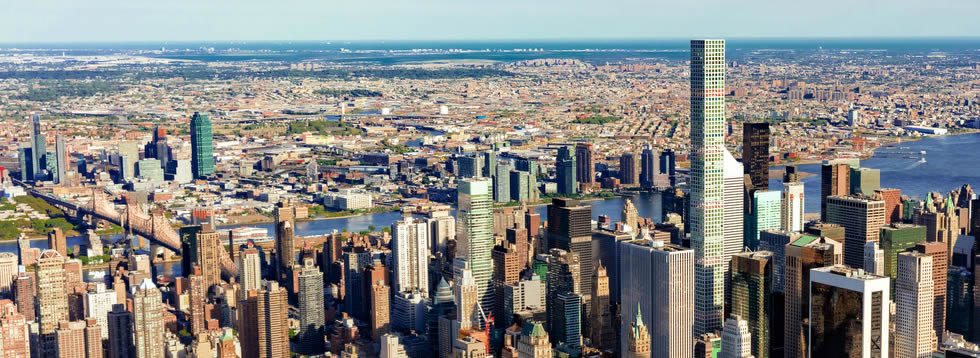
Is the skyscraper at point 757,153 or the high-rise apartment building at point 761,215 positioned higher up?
the skyscraper at point 757,153

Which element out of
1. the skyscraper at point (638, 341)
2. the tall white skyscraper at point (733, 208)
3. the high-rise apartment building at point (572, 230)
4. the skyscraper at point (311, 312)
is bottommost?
the skyscraper at point (311, 312)

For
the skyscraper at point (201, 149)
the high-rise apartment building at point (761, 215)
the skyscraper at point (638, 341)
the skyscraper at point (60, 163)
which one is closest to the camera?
the skyscraper at point (638, 341)

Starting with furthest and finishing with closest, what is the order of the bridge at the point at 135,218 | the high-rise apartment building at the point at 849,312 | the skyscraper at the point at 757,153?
the bridge at the point at 135,218, the skyscraper at the point at 757,153, the high-rise apartment building at the point at 849,312

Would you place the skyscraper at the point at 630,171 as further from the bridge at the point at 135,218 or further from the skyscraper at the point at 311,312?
the skyscraper at the point at 311,312

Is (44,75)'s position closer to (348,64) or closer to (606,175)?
(348,64)

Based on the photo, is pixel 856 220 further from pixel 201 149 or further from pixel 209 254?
pixel 201 149

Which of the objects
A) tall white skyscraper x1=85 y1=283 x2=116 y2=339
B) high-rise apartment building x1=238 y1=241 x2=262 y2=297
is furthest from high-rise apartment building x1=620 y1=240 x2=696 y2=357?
tall white skyscraper x1=85 y1=283 x2=116 y2=339

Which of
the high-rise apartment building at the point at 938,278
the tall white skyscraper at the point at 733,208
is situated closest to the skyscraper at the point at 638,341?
the tall white skyscraper at the point at 733,208
